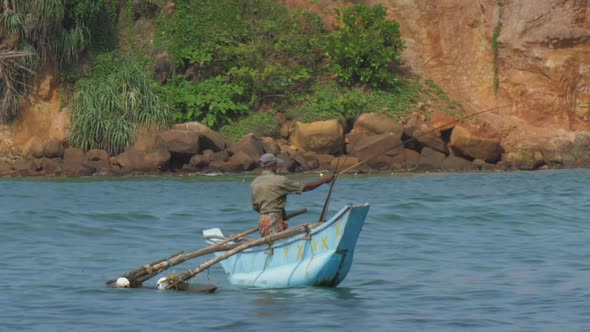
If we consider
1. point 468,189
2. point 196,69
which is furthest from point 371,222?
point 196,69

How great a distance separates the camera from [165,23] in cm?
3319

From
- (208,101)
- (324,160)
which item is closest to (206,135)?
(208,101)

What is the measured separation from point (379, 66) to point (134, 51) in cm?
716

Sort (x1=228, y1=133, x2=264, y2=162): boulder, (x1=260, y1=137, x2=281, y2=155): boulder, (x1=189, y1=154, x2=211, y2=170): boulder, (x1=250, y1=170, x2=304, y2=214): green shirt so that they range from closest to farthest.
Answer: (x1=250, y1=170, x2=304, y2=214): green shirt
(x1=189, y1=154, x2=211, y2=170): boulder
(x1=228, y1=133, x2=264, y2=162): boulder
(x1=260, y1=137, x2=281, y2=155): boulder

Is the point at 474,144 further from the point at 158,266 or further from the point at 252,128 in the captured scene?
the point at 158,266

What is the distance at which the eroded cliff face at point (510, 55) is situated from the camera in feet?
108

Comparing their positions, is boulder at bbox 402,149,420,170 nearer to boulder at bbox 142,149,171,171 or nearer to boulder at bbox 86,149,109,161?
boulder at bbox 142,149,171,171

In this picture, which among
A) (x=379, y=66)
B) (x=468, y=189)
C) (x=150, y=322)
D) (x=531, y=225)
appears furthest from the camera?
(x=379, y=66)

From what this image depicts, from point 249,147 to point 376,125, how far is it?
11.0 feet

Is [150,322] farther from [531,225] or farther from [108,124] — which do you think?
[108,124]

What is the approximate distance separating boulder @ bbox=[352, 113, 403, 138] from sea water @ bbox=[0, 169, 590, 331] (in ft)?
6.46

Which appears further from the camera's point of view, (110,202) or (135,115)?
(135,115)

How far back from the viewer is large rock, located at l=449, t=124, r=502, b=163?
29172 mm

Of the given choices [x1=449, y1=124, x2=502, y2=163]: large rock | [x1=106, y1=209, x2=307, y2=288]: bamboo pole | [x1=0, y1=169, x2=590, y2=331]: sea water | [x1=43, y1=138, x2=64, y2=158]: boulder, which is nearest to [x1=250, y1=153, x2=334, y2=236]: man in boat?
[x1=106, y1=209, x2=307, y2=288]: bamboo pole
